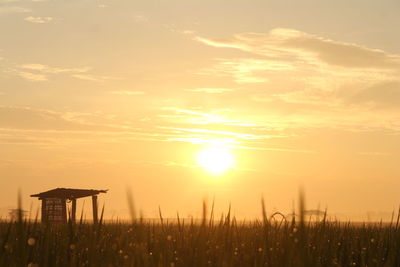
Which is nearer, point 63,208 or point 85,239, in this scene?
point 85,239

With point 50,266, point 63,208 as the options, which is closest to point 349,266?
point 50,266

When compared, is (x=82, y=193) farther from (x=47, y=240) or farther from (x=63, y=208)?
(x=47, y=240)

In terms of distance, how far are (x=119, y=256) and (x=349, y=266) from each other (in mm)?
2322

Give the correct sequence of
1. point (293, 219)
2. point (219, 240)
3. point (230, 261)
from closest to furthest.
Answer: point (230, 261)
point (293, 219)
point (219, 240)

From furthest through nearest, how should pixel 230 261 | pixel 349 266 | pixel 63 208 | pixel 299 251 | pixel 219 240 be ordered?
pixel 63 208
pixel 219 240
pixel 349 266
pixel 230 261
pixel 299 251

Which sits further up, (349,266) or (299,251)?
(299,251)

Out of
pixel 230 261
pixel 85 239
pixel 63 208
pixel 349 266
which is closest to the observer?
pixel 230 261

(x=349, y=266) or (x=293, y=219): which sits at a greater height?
(x=293, y=219)

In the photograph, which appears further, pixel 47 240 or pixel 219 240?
pixel 219 240

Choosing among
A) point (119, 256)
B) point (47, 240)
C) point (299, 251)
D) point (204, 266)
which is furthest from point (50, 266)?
point (299, 251)

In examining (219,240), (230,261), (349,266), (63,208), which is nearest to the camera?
(230,261)

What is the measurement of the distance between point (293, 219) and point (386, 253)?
1.47m

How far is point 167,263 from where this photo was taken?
457 cm

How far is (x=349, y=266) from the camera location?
5715 mm
